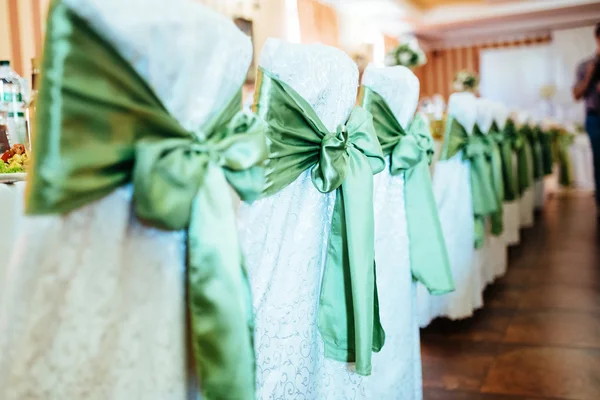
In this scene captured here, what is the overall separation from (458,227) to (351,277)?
155 cm

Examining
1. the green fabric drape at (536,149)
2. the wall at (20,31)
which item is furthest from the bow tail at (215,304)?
the green fabric drape at (536,149)

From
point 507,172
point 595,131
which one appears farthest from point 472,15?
point 507,172

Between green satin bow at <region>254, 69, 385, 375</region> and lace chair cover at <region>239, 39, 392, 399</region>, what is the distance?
3 cm

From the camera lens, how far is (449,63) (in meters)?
12.0

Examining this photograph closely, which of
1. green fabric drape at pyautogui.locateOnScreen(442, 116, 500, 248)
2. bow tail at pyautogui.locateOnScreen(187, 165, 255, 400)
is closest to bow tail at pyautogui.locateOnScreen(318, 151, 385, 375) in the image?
bow tail at pyautogui.locateOnScreen(187, 165, 255, 400)

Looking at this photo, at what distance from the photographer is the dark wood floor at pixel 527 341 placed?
2.02 metres

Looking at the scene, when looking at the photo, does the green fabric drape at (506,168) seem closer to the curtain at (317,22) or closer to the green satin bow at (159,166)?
the green satin bow at (159,166)

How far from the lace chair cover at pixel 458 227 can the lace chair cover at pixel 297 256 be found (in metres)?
1.30

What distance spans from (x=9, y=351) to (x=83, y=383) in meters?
0.10

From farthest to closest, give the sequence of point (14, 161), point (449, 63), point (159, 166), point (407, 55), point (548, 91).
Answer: point (449, 63) → point (548, 91) → point (407, 55) → point (14, 161) → point (159, 166)

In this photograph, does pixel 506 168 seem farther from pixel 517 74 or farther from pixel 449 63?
pixel 449 63

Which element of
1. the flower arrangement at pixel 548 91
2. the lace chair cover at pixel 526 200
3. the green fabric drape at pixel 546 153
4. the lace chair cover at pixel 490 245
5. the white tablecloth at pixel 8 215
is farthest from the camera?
the flower arrangement at pixel 548 91

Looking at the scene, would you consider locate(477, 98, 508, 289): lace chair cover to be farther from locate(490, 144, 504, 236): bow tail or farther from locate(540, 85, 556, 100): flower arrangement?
locate(540, 85, 556, 100): flower arrangement

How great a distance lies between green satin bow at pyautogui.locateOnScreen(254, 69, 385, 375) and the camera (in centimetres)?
124
